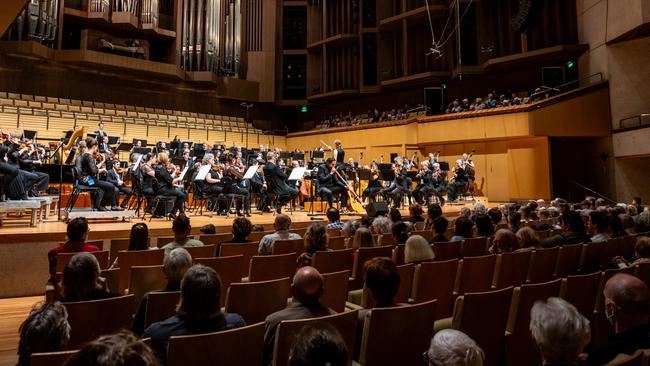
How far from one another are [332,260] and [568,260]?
2105mm

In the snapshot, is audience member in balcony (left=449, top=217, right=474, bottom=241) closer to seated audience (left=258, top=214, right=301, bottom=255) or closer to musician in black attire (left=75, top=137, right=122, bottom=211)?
seated audience (left=258, top=214, right=301, bottom=255)

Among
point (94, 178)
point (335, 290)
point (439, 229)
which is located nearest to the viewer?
point (335, 290)

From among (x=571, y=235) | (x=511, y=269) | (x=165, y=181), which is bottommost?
(x=511, y=269)

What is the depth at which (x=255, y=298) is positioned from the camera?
8.16ft

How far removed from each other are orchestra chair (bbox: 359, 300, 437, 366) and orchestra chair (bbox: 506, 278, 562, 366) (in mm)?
669

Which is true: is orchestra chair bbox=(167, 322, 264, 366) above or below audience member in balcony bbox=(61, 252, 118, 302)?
below

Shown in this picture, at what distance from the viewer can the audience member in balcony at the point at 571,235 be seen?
4316 mm

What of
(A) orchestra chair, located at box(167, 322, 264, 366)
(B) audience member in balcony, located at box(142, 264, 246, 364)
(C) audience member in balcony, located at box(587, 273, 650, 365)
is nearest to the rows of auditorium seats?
(A) orchestra chair, located at box(167, 322, 264, 366)

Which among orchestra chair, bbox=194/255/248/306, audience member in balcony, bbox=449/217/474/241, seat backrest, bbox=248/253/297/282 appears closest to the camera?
orchestra chair, bbox=194/255/248/306

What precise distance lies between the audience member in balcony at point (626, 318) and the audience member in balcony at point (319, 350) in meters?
1.30

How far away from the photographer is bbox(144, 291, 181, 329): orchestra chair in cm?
226

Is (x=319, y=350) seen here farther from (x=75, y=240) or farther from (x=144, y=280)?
(x=75, y=240)

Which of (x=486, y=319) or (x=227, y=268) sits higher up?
(x=227, y=268)

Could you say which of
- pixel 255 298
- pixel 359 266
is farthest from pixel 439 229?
pixel 255 298
